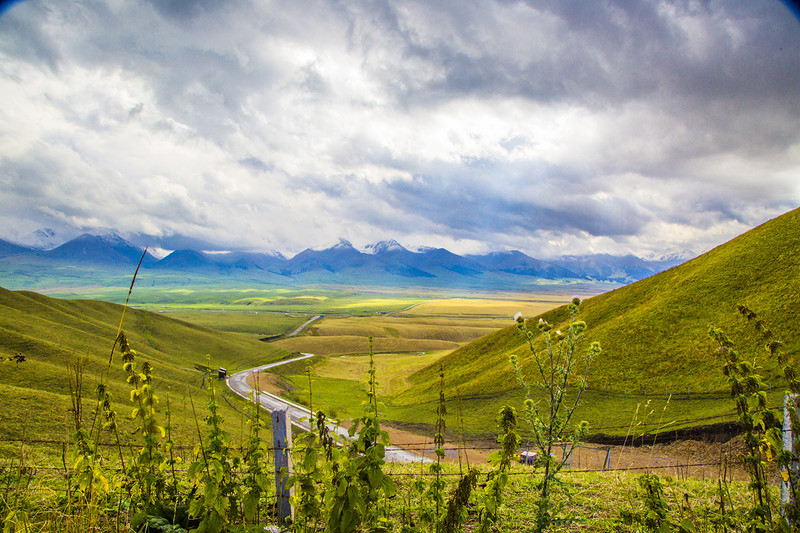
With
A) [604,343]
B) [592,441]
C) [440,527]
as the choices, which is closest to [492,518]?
[440,527]

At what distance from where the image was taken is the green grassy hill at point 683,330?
2745cm

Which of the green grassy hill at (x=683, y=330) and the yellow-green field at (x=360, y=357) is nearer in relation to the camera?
the green grassy hill at (x=683, y=330)

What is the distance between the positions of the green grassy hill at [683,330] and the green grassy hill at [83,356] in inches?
1156

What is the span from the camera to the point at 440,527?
4.22 meters

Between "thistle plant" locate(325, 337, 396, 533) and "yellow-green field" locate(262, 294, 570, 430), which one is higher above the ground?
"thistle plant" locate(325, 337, 396, 533)

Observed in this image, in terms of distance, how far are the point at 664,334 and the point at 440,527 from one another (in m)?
40.2

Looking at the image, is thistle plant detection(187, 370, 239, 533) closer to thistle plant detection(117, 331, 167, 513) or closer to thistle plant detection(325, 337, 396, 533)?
thistle plant detection(117, 331, 167, 513)

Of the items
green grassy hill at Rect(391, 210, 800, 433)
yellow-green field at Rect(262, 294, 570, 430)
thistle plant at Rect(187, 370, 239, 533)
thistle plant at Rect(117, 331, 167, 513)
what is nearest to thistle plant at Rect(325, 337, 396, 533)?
thistle plant at Rect(187, 370, 239, 533)

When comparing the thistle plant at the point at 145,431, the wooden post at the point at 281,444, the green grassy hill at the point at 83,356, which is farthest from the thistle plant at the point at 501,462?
the thistle plant at the point at 145,431

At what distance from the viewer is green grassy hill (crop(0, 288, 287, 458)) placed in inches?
725

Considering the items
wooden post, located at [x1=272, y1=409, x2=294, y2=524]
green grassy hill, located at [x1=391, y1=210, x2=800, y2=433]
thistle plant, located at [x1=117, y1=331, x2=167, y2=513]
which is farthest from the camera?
green grassy hill, located at [x1=391, y1=210, x2=800, y2=433]

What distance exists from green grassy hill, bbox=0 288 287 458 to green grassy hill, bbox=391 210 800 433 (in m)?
29.4

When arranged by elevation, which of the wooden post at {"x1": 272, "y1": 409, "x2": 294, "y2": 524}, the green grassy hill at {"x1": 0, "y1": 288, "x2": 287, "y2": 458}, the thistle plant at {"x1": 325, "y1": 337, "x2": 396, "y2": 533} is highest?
the thistle plant at {"x1": 325, "y1": 337, "x2": 396, "y2": 533}

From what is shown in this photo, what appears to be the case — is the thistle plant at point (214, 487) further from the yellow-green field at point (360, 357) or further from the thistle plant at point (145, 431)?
the yellow-green field at point (360, 357)
